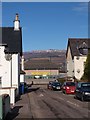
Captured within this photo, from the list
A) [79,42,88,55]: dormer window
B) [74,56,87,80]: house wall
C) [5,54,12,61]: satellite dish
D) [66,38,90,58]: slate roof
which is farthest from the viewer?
[66,38,90,58]: slate roof

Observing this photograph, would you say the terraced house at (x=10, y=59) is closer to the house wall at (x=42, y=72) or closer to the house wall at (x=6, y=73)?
the house wall at (x=6, y=73)

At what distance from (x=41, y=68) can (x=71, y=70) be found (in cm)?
3707

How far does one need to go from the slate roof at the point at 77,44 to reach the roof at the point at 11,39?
2613cm

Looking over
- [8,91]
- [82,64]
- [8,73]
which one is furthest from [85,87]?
[82,64]

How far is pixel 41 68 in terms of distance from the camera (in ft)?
380

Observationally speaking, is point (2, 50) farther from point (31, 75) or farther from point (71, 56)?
point (31, 75)

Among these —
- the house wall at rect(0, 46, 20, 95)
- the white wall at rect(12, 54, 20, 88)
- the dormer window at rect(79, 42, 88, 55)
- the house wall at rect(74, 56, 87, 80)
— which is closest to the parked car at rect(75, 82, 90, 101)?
the house wall at rect(0, 46, 20, 95)

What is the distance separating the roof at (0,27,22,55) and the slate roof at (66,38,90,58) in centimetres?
2613

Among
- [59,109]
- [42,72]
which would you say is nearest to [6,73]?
[59,109]

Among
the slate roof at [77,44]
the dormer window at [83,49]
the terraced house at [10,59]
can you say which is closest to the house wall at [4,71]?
the terraced house at [10,59]

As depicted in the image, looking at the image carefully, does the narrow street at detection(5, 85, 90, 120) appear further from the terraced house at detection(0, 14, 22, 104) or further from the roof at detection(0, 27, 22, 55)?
the roof at detection(0, 27, 22, 55)

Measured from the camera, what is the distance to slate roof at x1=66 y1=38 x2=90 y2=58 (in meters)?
75.2

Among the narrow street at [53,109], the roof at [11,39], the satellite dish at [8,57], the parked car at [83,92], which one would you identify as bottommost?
the narrow street at [53,109]

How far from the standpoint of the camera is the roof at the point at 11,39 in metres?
45.6
